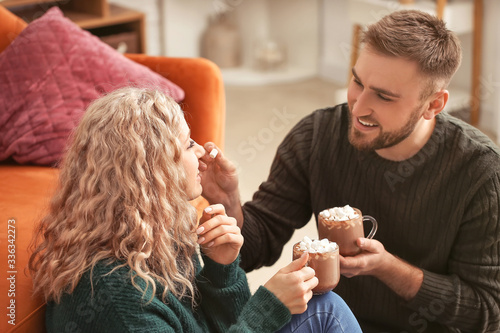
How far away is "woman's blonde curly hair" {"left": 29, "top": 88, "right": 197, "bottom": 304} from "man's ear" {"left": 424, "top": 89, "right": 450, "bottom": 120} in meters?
0.60

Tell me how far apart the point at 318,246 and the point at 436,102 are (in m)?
0.46

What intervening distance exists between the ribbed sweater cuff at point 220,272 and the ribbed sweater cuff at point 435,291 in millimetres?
429

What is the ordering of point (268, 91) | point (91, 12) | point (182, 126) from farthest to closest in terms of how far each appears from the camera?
point (268, 91) < point (91, 12) < point (182, 126)

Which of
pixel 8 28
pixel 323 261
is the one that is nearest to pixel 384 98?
pixel 323 261

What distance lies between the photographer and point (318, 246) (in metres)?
1.32

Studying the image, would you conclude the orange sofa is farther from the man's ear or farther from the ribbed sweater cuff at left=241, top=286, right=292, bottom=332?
the man's ear

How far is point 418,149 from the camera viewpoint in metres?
1.53

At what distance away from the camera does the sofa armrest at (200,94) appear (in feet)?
6.59

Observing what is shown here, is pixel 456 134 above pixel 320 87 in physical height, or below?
above

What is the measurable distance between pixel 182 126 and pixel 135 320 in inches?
14.5

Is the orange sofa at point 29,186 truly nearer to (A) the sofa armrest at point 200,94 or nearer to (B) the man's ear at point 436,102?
(A) the sofa armrest at point 200,94

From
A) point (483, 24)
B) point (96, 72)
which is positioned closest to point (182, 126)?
point (96, 72)

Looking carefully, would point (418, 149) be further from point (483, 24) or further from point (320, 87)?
point (320, 87)

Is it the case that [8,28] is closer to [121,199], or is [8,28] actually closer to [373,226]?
[121,199]
